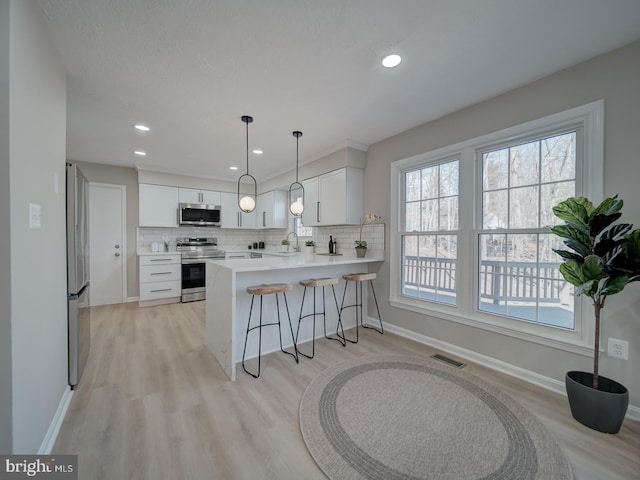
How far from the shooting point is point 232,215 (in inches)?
230

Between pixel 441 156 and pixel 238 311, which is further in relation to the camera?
pixel 441 156

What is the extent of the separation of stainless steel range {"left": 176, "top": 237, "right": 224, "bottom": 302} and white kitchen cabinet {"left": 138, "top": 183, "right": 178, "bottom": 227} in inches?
19.8

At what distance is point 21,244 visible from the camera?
4.09 ft

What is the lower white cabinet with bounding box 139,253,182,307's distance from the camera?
15.1 ft

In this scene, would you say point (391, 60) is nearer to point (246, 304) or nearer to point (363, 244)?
point (363, 244)

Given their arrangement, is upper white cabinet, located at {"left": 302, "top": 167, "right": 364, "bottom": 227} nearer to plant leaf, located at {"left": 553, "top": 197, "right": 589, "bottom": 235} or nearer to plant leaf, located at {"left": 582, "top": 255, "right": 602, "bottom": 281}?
plant leaf, located at {"left": 553, "top": 197, "right": 589, "bottom": 235}

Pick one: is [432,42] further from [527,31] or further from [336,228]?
[336,228]

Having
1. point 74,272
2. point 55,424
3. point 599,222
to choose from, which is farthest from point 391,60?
point 55,424

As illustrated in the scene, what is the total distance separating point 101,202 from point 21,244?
4.28 meters

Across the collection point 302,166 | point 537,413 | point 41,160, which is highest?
point 302,166

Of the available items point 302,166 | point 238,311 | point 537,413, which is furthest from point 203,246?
point 537,413

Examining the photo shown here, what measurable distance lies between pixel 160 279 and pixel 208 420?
3665 millimetres

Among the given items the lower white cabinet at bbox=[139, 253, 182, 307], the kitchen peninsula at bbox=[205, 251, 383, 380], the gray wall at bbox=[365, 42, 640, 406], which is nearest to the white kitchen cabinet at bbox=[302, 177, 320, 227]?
the kitchen peninsula at bbox=[205, 251, 383, 380]

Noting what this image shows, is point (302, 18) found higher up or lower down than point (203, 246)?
higher up
